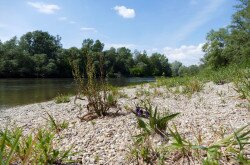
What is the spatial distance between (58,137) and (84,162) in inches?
59.1

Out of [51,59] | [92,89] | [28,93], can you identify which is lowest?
[28,93]

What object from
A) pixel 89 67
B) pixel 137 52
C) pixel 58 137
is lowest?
pixel 58 137

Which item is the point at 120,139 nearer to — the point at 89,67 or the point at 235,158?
the point at 235,158

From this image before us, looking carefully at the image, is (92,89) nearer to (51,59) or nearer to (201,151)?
(201,151)

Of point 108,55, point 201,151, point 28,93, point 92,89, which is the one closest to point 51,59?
point 108,55

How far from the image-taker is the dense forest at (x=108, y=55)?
901 inches

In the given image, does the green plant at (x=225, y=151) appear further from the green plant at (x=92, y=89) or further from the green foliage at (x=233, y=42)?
the green foliage at (x=233, y=42)

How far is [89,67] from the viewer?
5719 mm

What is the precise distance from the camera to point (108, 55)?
77.8 m

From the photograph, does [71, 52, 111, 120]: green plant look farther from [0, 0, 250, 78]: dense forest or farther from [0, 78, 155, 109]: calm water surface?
[0, 78, 155, 109]: calm water surface

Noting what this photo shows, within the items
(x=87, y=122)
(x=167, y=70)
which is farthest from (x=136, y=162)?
(x=167, y=70)

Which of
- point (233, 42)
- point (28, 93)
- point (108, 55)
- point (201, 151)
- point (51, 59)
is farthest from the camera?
point (108, 55)

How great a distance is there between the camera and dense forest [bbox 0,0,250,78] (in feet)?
75.0

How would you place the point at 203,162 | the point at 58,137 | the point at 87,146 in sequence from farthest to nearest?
the point at 58,137
the point at 87,146
the point at 203,162
